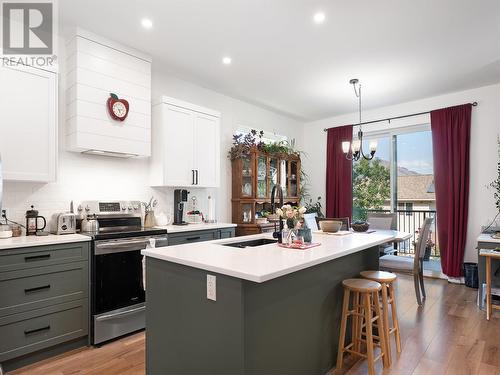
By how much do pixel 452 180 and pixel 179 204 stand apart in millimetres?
4050

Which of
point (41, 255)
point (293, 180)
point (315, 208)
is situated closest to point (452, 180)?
point (315, 208)

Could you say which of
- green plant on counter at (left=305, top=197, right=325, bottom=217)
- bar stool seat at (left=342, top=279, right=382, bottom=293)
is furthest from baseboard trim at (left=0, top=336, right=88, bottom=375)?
green plant on counter at (left=305, top=197, right=325, bottom=217)

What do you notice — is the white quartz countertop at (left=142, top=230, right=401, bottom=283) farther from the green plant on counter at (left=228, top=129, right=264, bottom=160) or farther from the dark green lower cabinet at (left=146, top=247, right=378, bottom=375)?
the green plant on counter at (left=228, top=129, right=264, bottom=160)

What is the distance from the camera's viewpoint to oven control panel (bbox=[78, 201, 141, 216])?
3.20 metres

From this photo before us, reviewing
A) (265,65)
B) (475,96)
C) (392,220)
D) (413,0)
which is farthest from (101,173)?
(475,96)

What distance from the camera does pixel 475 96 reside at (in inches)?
184

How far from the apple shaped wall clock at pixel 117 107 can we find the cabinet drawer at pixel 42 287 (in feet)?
4.97

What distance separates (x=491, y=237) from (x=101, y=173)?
472 cm

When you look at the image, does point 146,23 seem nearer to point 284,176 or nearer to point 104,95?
point 104,95

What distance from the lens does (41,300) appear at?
2488 mm

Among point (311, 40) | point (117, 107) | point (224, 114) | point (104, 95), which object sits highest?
point (311, 40)

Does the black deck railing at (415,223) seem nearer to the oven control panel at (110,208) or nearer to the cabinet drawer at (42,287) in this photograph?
the oven control panel at (110,208)

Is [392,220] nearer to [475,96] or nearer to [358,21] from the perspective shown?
[475,96]

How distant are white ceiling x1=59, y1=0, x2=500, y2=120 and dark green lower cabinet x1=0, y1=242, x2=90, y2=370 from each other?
214 cm
